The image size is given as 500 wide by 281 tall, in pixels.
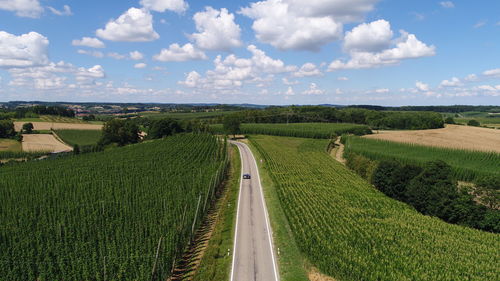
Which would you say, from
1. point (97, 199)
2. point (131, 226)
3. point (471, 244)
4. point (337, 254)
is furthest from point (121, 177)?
point (471, 244)

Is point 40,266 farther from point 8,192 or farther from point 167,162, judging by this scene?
point 167,162

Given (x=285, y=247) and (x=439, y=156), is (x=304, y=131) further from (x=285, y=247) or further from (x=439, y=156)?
(x=285, y=247)

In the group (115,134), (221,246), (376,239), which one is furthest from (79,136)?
(376,239)

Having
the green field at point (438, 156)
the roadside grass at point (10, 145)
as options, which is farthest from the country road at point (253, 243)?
the roadside grass at point (10, 145)

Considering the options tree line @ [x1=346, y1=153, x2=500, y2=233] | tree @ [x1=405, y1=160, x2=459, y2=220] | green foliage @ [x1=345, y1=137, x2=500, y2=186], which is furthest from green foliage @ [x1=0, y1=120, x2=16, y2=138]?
tree @ [x1=405, y1=160, x2=459, y2=220]

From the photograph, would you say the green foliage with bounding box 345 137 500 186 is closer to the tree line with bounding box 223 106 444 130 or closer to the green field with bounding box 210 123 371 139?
the green field with bounding box 210 123 371 139
